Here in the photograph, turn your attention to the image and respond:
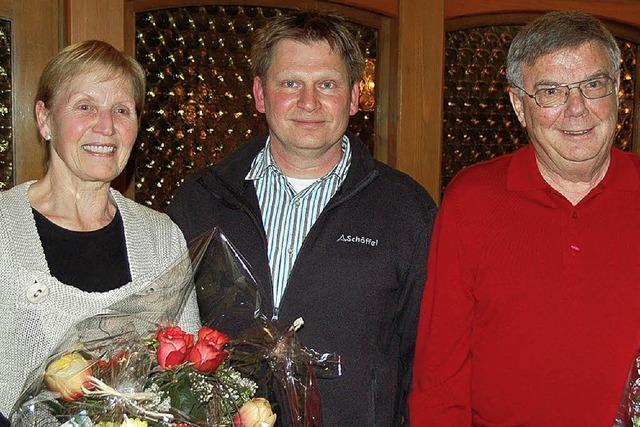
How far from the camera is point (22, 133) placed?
3127 millimetres

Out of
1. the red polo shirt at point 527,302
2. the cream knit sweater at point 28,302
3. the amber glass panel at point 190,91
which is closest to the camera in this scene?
the cream knit sweater at point 28,302

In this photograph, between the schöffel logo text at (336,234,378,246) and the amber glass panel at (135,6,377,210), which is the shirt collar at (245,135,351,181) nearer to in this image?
the schöffel logo text at (336,234,378,246)

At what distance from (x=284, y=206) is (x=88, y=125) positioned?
0.58m

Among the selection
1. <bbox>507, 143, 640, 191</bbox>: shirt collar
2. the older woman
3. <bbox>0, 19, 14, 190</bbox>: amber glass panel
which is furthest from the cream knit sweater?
<bbox>0, 19, 14, 190</bbox>: amber glass panel

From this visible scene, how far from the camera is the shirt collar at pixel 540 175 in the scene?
2.10 m

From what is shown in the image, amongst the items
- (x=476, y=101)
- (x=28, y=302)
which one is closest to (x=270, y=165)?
Result: (x=28, y=302)

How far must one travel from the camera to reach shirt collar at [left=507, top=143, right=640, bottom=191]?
210 cm

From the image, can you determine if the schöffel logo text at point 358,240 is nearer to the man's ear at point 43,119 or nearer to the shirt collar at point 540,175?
the shirt collar at point 540,175

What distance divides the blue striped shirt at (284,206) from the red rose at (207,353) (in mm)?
701

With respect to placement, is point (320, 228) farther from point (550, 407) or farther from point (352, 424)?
point (550, 407)

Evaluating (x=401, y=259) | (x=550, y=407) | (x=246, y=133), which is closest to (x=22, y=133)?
(x=246, y=133)

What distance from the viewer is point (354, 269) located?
227 centimetres

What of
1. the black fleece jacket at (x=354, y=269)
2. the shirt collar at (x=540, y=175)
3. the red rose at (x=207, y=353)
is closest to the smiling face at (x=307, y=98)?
the black fleece jacket at (x=354, y=269)

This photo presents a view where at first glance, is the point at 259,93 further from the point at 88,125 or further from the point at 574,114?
the point at 574,114
